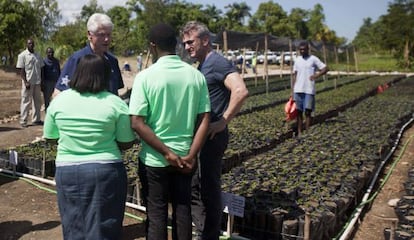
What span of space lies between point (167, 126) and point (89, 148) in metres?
0.44

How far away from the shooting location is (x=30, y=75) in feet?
25.7

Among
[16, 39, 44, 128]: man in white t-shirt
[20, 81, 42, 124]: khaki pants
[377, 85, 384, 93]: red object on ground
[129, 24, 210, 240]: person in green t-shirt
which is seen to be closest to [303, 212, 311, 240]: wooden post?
[129, 24, 210, 240]: person in green t-shirt

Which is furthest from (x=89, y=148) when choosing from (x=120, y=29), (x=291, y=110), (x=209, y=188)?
(x=120, y=29)

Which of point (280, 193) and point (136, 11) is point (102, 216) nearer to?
point (280, 193)

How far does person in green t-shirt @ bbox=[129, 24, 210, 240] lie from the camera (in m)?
2.38

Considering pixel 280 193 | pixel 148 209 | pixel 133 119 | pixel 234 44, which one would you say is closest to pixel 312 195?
pixel 280 193

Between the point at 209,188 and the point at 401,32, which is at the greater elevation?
the point at 401,32

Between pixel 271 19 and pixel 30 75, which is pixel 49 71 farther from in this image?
pixel 271 19

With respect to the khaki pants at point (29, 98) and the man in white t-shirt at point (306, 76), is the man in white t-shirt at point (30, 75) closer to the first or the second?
the khaki pants at point (29, 98)

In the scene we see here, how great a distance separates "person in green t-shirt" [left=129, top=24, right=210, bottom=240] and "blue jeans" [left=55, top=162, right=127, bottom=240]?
0.20 m

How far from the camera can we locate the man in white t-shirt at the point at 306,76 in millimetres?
6848

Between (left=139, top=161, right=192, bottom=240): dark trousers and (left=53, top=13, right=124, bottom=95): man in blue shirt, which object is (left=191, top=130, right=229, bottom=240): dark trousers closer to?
(left=139, top=161, right=192, bottom=240): dark trousers

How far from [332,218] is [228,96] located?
149 cm

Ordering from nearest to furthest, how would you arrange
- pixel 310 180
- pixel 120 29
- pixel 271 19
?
1. pixel 310 180
2. pixel 120 29
3. pixel 271 19
